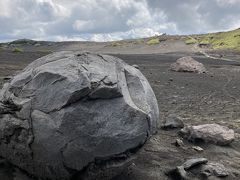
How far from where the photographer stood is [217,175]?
996cm

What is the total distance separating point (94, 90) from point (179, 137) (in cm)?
470

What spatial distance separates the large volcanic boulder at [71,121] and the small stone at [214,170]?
196cm

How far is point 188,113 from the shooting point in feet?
53.2

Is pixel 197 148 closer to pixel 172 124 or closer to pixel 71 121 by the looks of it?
pixel 172 124

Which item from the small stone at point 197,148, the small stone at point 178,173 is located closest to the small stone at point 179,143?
the small stone at point 197,148

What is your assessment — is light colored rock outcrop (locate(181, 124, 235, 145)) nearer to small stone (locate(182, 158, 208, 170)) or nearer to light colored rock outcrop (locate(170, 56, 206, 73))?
small stone (locate(182, 158, 208, 170))

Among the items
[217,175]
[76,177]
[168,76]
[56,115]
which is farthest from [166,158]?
[168,76]

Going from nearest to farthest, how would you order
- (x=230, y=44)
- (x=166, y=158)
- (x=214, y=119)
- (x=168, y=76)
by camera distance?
(x=166, y=158) < (x=214, y=119) < (x=168, y=76) < (x=230, y=44)

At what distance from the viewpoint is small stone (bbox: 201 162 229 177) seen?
9.96 m

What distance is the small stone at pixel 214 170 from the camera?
32.7 ft

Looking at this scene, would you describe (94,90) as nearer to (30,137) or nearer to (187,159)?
(30,137)

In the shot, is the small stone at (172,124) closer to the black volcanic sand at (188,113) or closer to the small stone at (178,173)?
the black volcanic sand at (188,113)

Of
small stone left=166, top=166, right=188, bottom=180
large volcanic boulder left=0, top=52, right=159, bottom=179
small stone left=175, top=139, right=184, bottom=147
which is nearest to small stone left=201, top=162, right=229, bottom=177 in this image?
small stone left=166, top=166, right=188, bottom=180

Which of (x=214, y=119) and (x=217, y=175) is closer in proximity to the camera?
(x=217, y=175)
